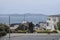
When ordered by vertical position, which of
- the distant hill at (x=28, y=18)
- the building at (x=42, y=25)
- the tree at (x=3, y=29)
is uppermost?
the distant hill at (x=28, y=18)

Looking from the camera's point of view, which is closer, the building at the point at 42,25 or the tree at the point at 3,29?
the tree at the point at 3,29

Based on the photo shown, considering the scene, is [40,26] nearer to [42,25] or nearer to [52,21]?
[42,25]

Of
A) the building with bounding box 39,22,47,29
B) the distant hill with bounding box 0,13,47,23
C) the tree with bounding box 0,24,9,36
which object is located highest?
the distant hill with bounding box 0,13,47,23

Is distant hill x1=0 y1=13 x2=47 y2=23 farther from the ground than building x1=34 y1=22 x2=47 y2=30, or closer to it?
farther from the ground

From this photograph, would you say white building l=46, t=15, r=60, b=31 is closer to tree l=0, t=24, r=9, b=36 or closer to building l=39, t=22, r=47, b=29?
building l=39, t=22, r=47, b=29

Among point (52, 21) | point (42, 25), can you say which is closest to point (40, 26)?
point (42, 25)

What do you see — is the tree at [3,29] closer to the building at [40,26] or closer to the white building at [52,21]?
the building at [40,26]

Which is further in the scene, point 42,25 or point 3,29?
point 42,25

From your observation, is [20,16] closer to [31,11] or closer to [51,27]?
[31,11]

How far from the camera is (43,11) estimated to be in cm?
495

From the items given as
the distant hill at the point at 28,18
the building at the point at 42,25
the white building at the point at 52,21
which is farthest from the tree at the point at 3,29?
the white building at the point at 52,21

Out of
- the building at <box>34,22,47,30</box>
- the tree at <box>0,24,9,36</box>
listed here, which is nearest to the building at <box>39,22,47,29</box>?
the building at <box>34,22,47,30</box>

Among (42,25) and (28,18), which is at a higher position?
(28,18)

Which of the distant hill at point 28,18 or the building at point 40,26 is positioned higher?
the distant hill at point 28,18
